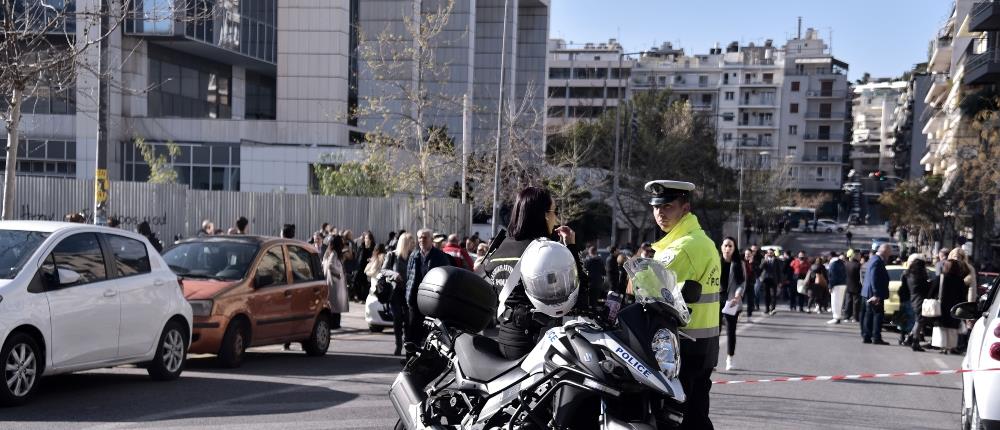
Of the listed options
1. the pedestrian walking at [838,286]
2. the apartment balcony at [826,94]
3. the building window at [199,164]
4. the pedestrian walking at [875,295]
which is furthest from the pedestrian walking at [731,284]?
the apartment balcony at [826,94]

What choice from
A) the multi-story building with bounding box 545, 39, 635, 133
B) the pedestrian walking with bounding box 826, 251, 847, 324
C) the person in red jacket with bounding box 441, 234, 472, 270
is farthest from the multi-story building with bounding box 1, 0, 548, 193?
the multi-story building with bounding box 545, 39, 635, 133

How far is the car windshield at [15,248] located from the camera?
930cm

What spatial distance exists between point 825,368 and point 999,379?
26.2ft

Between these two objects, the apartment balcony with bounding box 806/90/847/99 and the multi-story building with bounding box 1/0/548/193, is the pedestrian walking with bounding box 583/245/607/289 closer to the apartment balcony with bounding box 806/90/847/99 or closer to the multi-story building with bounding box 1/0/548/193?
the multi-story building with bounding box 1/0/548/193

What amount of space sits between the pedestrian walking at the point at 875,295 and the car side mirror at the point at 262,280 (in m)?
10.8

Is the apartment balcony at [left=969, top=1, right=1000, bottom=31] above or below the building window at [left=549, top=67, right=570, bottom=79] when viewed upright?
below

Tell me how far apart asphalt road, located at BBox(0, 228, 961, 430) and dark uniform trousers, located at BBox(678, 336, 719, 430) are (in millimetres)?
3196

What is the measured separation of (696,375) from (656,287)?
5.00 feet

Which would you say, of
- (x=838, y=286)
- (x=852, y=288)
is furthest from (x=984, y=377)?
(x=838, y=286)

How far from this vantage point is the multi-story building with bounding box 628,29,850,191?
434 feet

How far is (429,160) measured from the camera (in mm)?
31594

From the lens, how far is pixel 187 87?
170ft

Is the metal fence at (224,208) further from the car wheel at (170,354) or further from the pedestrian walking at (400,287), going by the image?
the car wheel at (170,354)

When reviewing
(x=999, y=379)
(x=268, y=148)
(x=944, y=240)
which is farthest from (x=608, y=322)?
(x=944, y=240)
